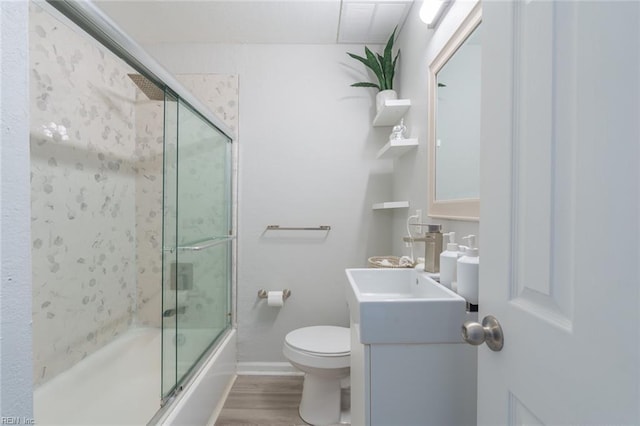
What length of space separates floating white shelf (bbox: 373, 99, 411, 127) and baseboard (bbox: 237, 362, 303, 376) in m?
1.83

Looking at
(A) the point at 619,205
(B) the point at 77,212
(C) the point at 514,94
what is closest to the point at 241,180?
(B) the point at 77,212

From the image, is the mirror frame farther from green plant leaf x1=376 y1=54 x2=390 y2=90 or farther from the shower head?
the shower head

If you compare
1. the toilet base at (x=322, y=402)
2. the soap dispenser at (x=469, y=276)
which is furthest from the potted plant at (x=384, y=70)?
the toilet base at (x=322, y=402)

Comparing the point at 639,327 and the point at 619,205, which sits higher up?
the point at 619,205

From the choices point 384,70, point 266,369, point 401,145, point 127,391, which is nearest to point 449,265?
point 401,145

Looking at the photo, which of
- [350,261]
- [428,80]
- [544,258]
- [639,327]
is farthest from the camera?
[350,261]

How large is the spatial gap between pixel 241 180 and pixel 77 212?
945 mm

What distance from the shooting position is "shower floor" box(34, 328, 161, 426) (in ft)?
4.44

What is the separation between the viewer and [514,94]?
521 mm

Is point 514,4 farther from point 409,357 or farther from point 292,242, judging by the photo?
point 292,242

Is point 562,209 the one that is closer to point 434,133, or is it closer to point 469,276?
point 469,276

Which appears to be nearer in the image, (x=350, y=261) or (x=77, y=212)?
(x=77, y=212)

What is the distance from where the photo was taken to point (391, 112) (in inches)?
70.7

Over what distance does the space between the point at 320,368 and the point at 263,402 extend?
0.57 meters
